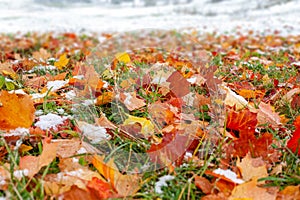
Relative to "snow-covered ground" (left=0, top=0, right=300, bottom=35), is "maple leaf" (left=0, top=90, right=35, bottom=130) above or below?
above

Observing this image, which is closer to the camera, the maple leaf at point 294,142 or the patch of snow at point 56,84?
the maple leaf at point 294,142

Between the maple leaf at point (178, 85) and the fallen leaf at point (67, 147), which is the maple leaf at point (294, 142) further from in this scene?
the fallen leaf at point (67, 147)

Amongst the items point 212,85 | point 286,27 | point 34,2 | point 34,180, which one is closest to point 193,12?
point 286,27

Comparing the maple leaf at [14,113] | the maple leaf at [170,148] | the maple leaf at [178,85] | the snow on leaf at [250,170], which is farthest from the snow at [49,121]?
the snow on leaf at [250,170]

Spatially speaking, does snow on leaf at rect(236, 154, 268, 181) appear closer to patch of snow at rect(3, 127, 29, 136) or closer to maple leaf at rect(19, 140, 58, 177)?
maple leaf at rect(19, 140, 58, 177)

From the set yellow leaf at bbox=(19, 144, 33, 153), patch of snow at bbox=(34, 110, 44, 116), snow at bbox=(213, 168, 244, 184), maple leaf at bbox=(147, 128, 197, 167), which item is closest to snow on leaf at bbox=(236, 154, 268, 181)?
snow at bbox=(213, 168, 244, 184)

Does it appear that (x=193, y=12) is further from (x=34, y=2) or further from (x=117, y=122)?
(x=117, y=122)
